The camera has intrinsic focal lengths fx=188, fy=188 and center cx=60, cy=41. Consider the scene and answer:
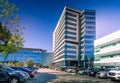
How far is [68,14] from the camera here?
109938 mm

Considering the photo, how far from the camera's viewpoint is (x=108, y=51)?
6091 centimetres

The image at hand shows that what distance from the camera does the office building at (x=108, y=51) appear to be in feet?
181

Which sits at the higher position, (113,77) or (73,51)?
(73,51)

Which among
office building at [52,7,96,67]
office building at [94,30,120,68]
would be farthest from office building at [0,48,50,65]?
office building at [94,30,120,68]

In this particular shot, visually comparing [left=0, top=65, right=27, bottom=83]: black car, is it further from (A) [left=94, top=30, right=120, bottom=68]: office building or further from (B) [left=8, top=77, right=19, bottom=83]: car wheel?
(A) [left=94, top=30, right=120, bottom=68]: office building

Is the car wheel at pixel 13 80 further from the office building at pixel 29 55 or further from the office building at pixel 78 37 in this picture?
the office building at pixel 29 55

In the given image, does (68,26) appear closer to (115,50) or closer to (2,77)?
(115,50)

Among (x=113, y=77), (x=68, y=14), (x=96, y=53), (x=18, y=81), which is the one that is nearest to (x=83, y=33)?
(x=68, y=14)

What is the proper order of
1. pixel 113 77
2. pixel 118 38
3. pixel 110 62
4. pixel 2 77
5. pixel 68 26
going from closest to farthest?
pixel 2 77 → pixel 113 77 → pixel 118 38 → pixel 110 62 → pixel 68 26

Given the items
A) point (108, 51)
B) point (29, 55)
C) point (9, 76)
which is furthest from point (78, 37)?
point (9, 76)

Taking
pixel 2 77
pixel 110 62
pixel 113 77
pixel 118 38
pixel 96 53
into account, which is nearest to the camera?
pixel 2 77

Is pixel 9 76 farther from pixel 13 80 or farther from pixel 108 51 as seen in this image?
pixel 108 51

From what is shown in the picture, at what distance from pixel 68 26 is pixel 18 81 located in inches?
3683

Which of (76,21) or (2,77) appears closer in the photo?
(2,77)
